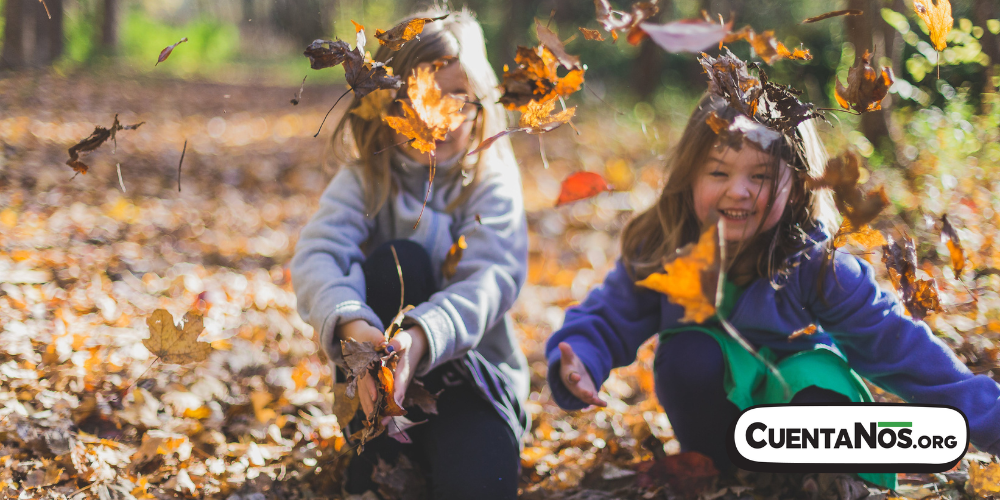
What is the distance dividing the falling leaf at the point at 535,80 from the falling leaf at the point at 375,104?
32cm

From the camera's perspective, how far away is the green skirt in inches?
57.9

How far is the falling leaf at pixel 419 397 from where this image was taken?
4.95ft

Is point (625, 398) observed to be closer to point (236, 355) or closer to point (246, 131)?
point (236, 355)

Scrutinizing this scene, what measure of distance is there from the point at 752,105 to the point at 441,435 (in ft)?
3.35

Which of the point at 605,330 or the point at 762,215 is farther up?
the point at 762,215

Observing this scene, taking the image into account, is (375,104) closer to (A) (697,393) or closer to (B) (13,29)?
(A) (697,393)

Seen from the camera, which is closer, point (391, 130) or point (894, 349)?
point (894, 349)

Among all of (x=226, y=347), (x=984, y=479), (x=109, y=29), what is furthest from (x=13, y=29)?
(x=984, y=479)

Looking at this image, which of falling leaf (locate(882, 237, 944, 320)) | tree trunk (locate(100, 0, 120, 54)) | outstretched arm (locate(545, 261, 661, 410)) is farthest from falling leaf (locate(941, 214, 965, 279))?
tree trunk (locate(100, 0, 120, 54))

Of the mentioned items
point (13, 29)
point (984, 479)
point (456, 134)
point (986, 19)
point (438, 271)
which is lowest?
point (984, 479)

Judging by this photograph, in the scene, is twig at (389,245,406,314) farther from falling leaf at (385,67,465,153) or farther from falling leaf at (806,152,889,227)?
falling leaf at (806,152,889,227)

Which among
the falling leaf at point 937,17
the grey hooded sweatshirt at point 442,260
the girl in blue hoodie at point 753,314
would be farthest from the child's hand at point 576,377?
the falling leaf at point 937,17

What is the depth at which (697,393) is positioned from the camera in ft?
5.27

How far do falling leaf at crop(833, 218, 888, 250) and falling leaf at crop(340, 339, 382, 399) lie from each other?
992mm
